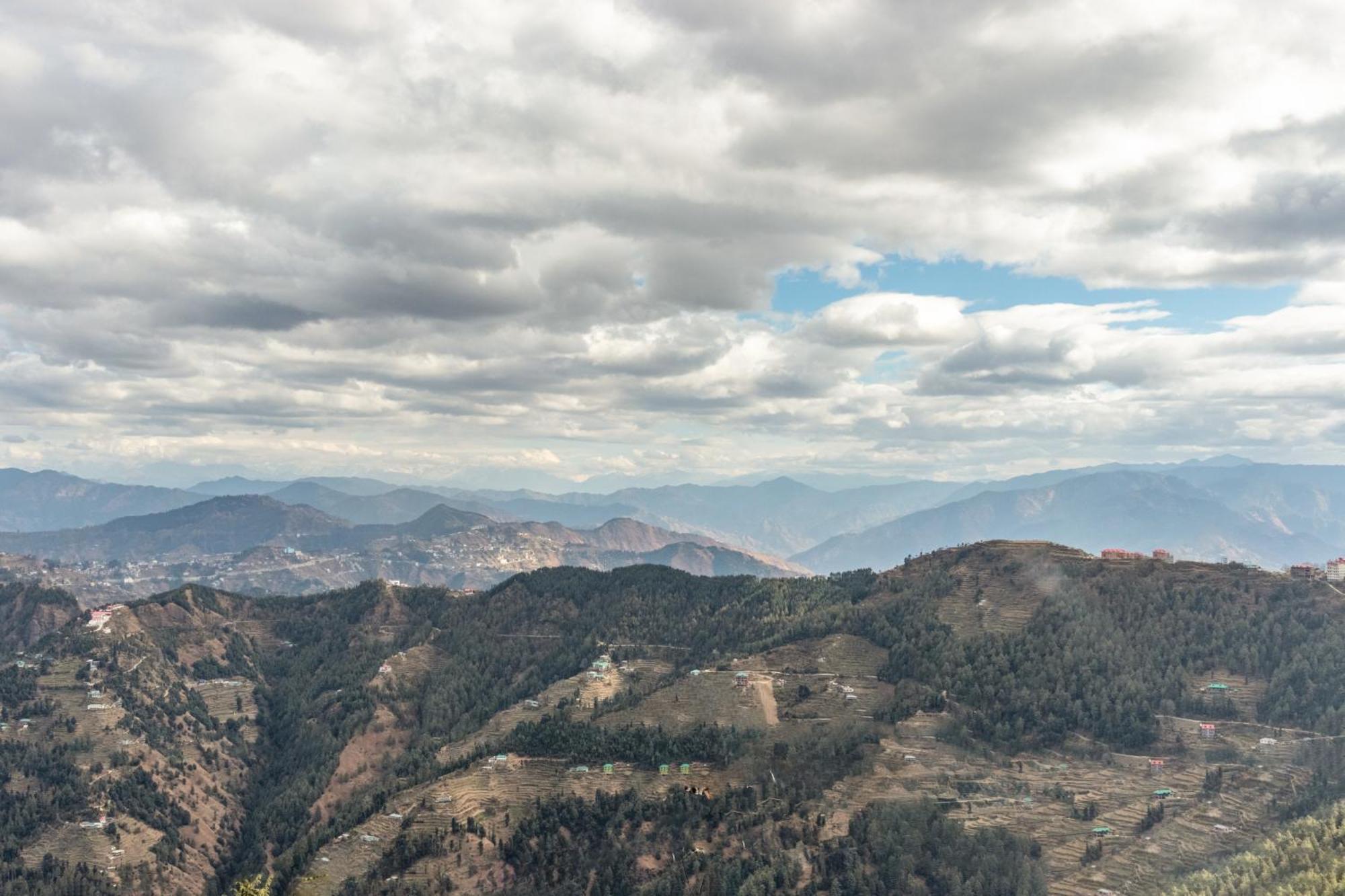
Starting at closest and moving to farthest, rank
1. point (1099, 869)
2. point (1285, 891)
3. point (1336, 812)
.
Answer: point (1285, 891)
point (1336, 812)
point (1099, 869)

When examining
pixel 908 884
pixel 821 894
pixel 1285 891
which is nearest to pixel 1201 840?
pixel 1285 891

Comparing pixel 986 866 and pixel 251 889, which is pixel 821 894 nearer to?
pixel 986 866

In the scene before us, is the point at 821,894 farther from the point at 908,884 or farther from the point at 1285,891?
the point at 1285,891

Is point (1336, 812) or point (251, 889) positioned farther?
point (1336, 812)

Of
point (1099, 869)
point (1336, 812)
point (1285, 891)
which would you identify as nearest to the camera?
point (1285, 891)

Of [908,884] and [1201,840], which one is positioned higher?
[1201,840]

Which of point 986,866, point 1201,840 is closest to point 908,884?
point 986,866

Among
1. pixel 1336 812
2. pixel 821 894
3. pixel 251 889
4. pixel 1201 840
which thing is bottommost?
pixel 821 894
